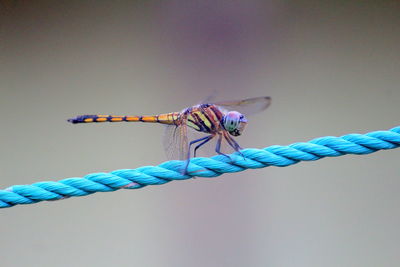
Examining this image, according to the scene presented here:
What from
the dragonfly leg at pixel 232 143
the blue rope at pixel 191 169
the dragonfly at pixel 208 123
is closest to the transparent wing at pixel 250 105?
the dragonfly at pixel 208 123

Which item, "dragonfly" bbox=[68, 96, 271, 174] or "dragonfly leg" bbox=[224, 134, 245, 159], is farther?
"dragonfly" bbox=[68, 96, 271, 174]

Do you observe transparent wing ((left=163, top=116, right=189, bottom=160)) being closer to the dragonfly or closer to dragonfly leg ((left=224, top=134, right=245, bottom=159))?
the dragonfly

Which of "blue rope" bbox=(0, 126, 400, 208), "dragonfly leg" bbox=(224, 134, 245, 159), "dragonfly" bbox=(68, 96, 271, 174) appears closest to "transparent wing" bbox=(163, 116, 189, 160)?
"dragonfly" bbox=(68, 96, 271, 174)

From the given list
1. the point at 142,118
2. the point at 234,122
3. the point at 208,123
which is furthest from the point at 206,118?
the point at 142,118

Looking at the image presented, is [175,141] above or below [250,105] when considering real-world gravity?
below

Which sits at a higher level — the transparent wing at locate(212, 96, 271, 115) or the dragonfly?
the transparent wing at locate(212, 96, 271, 115)

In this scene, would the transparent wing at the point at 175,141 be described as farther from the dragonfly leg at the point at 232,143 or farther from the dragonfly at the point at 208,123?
the dragonfly leg at the point at 232,143

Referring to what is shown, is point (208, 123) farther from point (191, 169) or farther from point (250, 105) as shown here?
point (191, 169)
